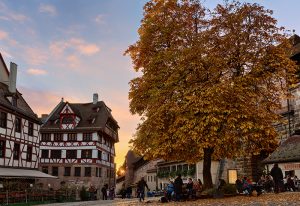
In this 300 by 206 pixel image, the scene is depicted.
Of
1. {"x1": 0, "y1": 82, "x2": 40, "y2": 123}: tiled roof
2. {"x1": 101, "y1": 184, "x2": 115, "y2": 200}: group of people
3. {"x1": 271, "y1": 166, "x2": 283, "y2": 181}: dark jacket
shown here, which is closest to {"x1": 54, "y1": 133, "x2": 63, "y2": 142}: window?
{"x1": 101, "y1": 184, "x2": 115, "y2": 200}: group of people

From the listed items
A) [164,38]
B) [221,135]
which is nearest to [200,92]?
[221,135]

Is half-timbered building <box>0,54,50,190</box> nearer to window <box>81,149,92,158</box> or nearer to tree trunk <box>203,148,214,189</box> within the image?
tree trunk <box>203,148,214,189</box>

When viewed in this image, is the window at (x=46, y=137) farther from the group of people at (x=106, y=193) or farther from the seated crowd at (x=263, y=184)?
the seated crowd at (x=263, y=184)

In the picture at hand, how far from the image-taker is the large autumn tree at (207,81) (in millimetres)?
22094

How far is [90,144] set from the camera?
59156 millimetres

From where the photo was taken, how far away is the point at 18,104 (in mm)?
41312

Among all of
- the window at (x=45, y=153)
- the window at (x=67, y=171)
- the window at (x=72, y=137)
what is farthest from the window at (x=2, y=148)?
the window at (x=45, y=153)

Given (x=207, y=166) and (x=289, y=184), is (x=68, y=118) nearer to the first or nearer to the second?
(x=207, y=166)

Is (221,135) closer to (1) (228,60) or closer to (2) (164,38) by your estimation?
(1) (228,60)

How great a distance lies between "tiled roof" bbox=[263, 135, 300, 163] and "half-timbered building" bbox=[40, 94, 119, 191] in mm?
33705

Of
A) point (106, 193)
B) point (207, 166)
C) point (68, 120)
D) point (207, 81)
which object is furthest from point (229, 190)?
point (68, 120)

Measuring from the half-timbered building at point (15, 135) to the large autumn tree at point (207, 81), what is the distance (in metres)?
14.3

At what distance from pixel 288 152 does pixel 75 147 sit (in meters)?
37.8

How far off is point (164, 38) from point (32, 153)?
23.2m
